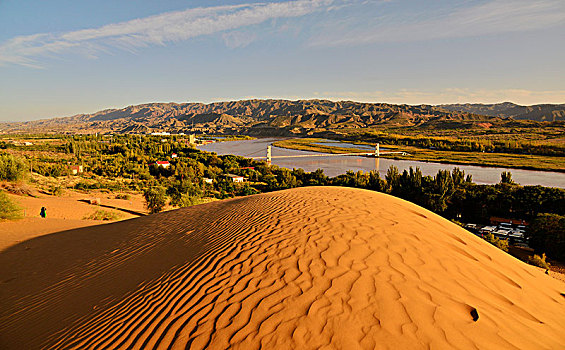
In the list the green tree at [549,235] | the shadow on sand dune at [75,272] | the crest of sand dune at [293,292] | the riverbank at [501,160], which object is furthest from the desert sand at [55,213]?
the riverbank at [501,160]

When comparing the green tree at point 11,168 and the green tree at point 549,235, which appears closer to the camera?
the green tree at point 549,235

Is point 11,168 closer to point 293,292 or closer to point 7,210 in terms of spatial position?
point 7,210

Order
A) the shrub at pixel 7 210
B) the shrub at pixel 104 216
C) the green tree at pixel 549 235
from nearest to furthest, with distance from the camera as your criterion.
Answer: the shrub at pixel 7 210, the green tree at pixel 549 235, the shrub at pixel 104 216

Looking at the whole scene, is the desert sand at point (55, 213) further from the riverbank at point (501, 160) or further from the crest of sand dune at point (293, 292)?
the riverbank at point (501, 160)

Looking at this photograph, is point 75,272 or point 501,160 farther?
point 501,160

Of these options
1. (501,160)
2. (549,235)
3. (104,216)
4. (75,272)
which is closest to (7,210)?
(104,216)

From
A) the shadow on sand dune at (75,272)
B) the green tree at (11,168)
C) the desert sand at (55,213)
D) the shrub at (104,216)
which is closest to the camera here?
the shadow on sand dune at (75,272)

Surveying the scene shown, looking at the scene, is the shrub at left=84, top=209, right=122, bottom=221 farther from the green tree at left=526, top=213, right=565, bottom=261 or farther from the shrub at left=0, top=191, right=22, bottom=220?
the green tree at left=526, top=213, right=565, bottom=261
